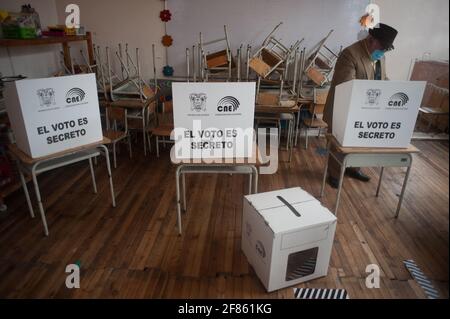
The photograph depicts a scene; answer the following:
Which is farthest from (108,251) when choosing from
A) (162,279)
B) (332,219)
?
(332,219)

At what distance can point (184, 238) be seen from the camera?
7.83 ft

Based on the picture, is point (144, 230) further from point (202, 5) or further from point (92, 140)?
point (202, 5)

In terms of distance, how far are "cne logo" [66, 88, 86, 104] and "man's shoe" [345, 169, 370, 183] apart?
2728 millimetres

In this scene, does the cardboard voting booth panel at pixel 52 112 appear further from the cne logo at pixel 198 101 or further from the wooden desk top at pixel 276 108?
the wooden desk top at pixel 276 108

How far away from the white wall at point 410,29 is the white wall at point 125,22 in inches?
114

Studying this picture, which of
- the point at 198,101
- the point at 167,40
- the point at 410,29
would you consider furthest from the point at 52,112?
the point at 410,29

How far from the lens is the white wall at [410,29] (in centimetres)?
400

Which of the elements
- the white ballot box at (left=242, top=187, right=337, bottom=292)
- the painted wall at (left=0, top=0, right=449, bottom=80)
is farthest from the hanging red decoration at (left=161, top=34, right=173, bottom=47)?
the white ballot box at (left=242, top=187, right=337, bottom=292)

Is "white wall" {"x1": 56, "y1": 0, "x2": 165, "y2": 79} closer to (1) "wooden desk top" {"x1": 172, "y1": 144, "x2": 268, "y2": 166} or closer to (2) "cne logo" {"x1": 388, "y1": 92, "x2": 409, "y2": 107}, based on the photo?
(1) "wooden desk top" {"x1": 172, "y1": 144, "x2": 268, "y2": 166}

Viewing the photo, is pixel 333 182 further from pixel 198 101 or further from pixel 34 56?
pixel 34 56

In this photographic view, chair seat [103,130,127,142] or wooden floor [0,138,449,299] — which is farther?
chair seat [103,130,127,142]

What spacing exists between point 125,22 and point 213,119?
310 centimetres

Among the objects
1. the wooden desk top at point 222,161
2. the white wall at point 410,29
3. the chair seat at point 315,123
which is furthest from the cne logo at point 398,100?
the white wall at point 410,29

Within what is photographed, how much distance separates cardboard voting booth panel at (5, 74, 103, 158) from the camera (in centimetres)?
202
